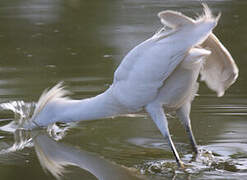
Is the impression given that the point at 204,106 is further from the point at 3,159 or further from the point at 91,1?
the point at 91,1

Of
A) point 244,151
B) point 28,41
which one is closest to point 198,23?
point 244,151

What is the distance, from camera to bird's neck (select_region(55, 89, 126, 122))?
7257 millimetres

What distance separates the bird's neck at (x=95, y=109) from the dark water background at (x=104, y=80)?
1.30 feet

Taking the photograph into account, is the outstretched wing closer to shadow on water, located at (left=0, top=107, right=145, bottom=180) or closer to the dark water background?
the dark water background

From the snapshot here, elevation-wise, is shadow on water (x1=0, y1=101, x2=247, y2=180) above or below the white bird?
below

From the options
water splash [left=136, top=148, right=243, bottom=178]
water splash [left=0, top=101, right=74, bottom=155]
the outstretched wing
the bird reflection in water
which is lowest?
water splash [left=136, top=148, right=243, bottom=178]

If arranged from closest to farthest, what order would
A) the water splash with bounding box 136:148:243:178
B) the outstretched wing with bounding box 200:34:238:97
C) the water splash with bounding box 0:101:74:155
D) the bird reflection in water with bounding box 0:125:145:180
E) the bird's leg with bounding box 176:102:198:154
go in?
the water splash with bounding box 136:148:243:178 → the bird reflection in water with bounding box 0:125:145:180 → the outstretched wing with bounding box 200:34:238:97 → the bird's leg with bounding box 176:102:198:154 → the water splash with bounding box 0:101:74:155

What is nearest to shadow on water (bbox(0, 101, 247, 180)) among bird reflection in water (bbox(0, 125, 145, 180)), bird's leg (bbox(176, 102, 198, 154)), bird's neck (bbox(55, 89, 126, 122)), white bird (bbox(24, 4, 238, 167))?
bird reflection in water (bbox(0, 125, 145, 180))

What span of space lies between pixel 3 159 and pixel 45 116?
0.71 meters

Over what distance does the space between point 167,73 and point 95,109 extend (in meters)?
1.01

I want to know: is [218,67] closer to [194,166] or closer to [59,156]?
[194,166]

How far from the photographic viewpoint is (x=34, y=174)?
679 cm

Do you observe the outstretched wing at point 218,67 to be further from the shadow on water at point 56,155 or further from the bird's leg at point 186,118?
the shadow on water at point 56,155

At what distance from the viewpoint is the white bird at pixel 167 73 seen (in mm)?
6621
